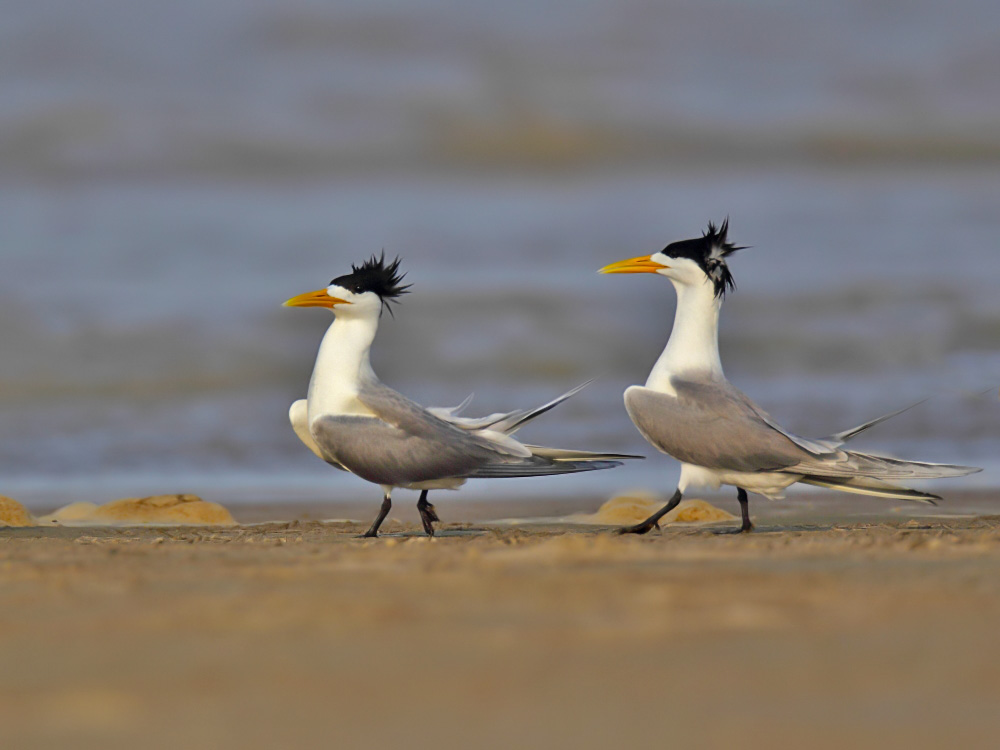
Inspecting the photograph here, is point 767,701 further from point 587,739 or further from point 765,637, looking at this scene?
point 765,637

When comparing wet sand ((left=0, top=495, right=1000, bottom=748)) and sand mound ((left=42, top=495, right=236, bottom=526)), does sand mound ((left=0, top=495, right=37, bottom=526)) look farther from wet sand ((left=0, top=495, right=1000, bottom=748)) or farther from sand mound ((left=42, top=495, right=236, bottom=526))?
wet sand ((left=0, top=495, right=1000, bottom=748))

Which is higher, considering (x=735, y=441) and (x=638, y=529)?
(x=735, y=441)

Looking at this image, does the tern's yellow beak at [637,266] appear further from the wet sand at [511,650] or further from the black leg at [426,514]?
the wet sand at [511,650]

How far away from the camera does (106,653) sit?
2646mm

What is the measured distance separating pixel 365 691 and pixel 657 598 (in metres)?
1.21

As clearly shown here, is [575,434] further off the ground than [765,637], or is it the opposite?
[575,434]

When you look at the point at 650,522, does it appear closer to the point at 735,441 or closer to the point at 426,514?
the point at 735,441

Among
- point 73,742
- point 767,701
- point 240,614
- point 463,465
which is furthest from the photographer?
point 463,465

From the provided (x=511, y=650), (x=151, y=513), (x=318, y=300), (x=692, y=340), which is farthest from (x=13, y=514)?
(x=511, y=650)

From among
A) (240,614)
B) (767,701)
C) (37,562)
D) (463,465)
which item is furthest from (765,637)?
(463,465)

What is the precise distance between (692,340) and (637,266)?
0.66m

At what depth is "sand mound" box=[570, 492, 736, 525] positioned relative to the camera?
827 centimetres

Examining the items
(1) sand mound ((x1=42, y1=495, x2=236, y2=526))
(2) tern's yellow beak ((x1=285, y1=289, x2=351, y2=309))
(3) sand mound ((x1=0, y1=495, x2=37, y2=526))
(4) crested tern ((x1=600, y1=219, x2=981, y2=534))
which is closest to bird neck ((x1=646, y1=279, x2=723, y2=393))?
(4) crested tern ((x1=600, y1=219, x2=981, y2=534))

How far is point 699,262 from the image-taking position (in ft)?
24.1
